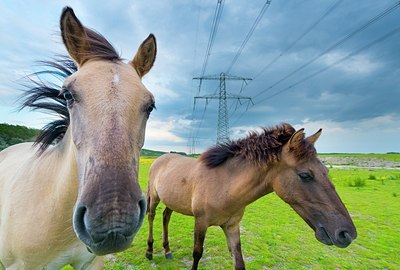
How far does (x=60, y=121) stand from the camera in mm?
2561

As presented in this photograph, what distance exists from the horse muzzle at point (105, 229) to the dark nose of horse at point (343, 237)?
2.91 m

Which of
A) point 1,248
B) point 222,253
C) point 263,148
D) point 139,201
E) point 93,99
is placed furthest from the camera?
point 222,253

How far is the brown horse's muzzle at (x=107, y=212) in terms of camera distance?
116 centimetres

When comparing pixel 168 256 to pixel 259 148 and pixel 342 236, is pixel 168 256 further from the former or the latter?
pixel 342 236

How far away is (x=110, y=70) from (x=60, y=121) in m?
1.21

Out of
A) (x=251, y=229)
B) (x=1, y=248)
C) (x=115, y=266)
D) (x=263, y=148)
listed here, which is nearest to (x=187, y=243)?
(x=115, y=266)

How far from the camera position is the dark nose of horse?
300 centimetres

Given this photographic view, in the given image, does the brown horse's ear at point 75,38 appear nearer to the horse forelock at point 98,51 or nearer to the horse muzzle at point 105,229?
the horse forelock at point 98,51

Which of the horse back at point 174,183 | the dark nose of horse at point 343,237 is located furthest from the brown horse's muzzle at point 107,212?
the horse back at point 174,183

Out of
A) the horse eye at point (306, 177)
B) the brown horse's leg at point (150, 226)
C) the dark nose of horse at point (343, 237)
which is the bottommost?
the brown horse's leg at point (150, 226)

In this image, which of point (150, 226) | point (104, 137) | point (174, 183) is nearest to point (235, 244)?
point (174, 183)

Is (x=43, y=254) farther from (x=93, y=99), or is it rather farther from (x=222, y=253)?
(x=222, y=253)

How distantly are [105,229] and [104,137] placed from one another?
1.75 feet

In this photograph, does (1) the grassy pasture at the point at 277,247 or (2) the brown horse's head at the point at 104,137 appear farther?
(1) the grassy pasture at the point at 277,247
